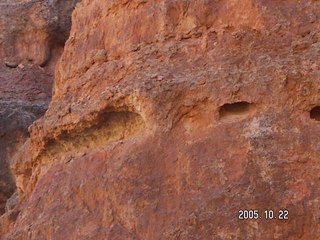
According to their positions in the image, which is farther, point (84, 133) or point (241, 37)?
point (84, 133)

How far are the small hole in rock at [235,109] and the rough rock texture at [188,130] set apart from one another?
0.01m

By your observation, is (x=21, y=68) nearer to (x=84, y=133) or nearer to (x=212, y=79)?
(x=84, y=133)

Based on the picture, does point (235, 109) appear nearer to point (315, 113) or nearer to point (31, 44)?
point (315, 113)

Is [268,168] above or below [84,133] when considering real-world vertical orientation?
below

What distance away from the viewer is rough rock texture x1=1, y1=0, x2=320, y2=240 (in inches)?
198

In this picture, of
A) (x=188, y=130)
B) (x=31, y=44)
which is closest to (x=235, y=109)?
(x=188, y=130)

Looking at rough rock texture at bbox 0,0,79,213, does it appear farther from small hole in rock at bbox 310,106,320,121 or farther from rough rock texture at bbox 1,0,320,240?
small hole in rock at bbox 310,106,320,121

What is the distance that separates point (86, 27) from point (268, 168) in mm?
2616

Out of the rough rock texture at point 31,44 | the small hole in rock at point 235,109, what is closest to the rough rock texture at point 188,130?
the small hole in rock at point 235,109

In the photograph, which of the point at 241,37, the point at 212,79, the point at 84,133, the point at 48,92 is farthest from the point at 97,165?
the point at 48,92

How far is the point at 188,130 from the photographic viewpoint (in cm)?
548

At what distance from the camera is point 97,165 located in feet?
19.0

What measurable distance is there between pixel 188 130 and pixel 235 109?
38 centimetres

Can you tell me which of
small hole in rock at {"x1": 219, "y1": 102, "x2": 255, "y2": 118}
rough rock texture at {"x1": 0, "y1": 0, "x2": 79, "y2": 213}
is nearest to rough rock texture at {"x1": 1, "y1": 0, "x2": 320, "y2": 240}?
small hole in rock at {"x1": 219, "y1": 102, "x2": 255, "y2": 118}
